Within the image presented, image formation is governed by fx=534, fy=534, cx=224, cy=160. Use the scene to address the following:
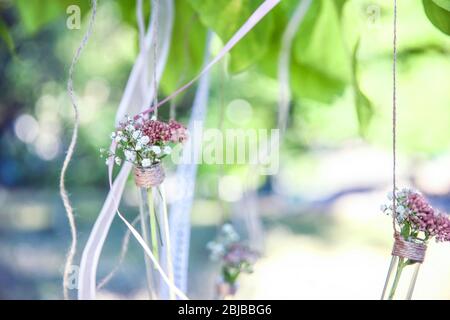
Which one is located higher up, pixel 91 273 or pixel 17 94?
pixel 17 94

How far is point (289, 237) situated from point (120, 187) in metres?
1.27

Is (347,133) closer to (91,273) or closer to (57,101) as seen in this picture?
(57,101)

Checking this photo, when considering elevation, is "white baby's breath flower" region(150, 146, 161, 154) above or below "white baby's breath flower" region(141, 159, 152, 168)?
above

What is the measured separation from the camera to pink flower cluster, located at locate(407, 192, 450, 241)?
58 centimetres

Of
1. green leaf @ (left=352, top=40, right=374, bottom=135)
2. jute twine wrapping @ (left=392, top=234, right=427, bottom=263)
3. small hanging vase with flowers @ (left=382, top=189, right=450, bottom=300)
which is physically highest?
green leaf @ (left=352, top=40, right=374, bottom=135)

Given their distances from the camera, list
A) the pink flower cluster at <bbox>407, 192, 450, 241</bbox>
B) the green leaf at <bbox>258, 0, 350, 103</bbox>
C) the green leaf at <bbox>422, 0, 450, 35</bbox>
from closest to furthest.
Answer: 1. the pink flower cluster at <bbox>407, 192, 450, 241</bbox>
2. the green leaf at <bbox>422, 0, 450, 35</bbox>
3. the green leaf at <bbox>258, 0, 350, 103</bbox>

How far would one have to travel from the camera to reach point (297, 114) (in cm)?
146

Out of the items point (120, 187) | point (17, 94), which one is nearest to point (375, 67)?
point (120, 187)

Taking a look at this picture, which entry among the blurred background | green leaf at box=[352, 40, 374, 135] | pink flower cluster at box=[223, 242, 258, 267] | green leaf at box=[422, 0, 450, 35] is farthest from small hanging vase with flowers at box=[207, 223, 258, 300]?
green leaf at box=[422, 0, 450, 35]

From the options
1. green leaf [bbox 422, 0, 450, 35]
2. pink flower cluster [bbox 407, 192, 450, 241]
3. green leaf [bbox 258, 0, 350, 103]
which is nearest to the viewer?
pink flower cluster [bbox 407, 192, 450, 241]

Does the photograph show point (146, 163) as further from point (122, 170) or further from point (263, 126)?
point (263, 126)

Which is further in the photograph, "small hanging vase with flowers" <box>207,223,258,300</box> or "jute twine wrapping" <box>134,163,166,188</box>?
"small hanging vase with flowers" <box>207,223,258,300</box>

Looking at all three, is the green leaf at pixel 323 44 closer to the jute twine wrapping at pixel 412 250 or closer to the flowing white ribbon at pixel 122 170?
the flowing white ribbon at pixel 122 170

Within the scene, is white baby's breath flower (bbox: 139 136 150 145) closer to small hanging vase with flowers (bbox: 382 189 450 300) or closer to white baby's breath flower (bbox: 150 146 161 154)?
white baby's breath flower (bbox: 150 146 161 154)
